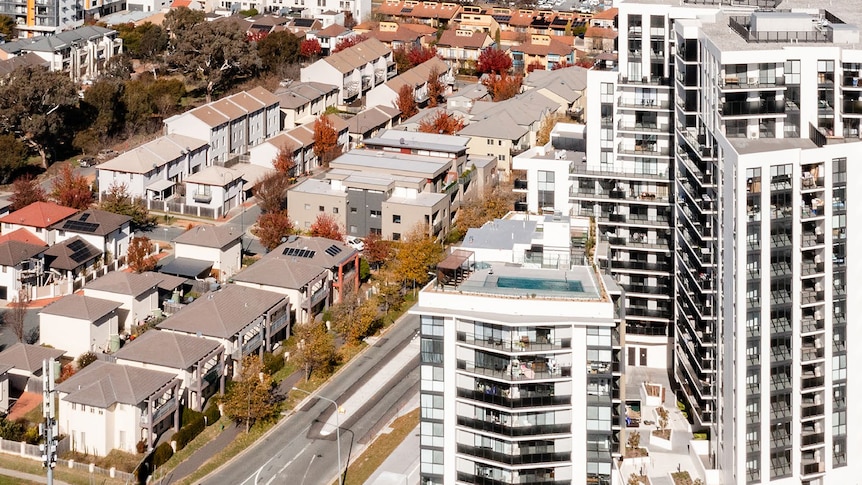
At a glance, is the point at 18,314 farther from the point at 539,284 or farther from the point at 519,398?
the point at 519,398

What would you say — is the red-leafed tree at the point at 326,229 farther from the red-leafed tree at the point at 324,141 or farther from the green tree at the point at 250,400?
the green tree at the point at 250,400

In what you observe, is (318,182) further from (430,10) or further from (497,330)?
(430,10)

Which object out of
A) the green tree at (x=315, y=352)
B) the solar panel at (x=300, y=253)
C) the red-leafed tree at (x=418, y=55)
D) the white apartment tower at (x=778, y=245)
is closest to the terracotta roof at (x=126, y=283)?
the solar panel at (x=300, y=253)

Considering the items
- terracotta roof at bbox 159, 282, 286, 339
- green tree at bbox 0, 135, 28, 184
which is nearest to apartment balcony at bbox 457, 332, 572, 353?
terracotta roof at bbox 159, 282, 286, 339

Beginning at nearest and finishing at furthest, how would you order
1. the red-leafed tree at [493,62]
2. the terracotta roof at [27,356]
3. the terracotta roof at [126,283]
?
the terracotta roof at [27,356], the terracotta roof at [126,283], the red-leafed tree at [493,62]

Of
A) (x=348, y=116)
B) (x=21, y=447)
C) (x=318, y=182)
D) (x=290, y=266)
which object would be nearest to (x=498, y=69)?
(x=348, y=116)

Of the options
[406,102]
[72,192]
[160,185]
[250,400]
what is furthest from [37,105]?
[250,400]
